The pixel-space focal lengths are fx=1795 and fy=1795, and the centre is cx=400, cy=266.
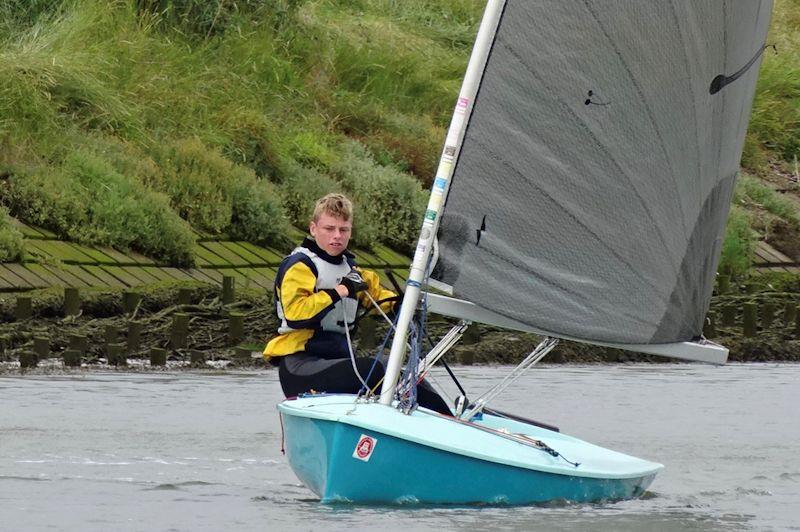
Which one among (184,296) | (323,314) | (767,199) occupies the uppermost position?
(767,199)

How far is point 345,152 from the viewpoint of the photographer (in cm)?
1998

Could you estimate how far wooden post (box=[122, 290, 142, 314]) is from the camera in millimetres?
14469

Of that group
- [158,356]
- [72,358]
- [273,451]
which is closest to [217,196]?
[158,356]

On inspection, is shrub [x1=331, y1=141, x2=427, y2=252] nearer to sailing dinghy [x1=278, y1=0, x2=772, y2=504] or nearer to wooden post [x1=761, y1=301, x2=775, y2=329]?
wooden post [x1=761, y1=301, x2=775, y2=329]

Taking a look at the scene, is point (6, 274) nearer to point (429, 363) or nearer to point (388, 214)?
point (388, 214)

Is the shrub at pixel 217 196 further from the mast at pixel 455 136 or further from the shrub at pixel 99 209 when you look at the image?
the mast at pixel 455 136

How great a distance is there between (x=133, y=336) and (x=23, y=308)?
0.87 m

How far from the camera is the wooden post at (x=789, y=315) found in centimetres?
1848

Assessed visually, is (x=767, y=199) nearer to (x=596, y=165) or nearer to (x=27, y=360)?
(x=27, y=360)

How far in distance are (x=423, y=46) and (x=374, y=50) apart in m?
1.42

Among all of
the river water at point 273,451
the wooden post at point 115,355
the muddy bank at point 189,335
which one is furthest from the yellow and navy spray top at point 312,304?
the wooden post at point 115,355

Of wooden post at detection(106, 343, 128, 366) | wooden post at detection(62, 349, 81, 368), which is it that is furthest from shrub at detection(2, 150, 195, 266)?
wooden post at detection(62, 349, 81, 368)

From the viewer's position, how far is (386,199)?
18906 mm

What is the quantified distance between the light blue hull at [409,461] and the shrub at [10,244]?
721 centimetres
